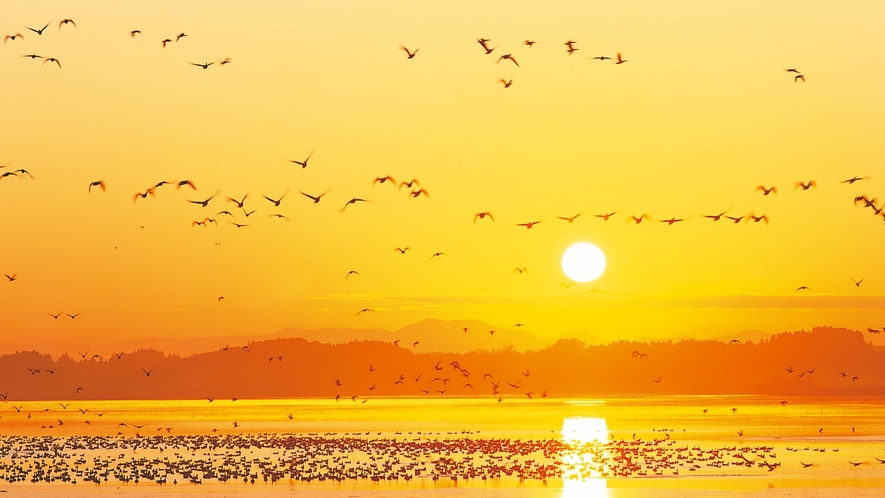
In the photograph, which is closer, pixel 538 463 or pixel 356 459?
pixel 538 463

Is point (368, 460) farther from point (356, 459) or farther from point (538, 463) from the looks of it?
point (538, 463)

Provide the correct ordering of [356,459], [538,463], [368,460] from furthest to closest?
[356,459] → [368,460] → [538,463]

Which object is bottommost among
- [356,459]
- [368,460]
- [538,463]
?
[538,463]

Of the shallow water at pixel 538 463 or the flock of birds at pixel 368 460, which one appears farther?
the flock of birds at pixel 368 460

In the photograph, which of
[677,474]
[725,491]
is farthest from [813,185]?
[677,474]

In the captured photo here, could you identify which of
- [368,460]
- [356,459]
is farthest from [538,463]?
[356,459]

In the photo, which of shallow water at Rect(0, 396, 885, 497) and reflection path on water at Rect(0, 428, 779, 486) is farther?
reflection path on water at Rect(0, 428, 779, 486)

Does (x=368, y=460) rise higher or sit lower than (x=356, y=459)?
lower

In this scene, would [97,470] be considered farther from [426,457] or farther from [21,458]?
[426,457]

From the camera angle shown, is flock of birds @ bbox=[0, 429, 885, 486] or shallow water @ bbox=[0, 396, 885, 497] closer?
shallow water @ bbox=[0, 396, 885, 497]

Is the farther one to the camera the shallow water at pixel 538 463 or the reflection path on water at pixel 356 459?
the reflection path on water at pixel 356 459

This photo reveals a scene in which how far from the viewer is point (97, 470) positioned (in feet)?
218

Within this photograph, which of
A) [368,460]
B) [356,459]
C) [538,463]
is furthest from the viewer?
[356,459]

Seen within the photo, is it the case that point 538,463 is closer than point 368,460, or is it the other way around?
point 538,463
